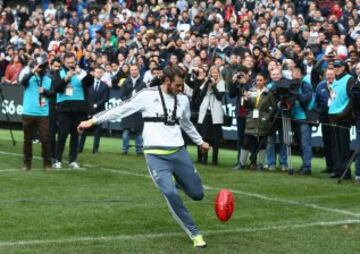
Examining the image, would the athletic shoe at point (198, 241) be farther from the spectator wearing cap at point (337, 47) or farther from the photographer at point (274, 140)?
the spectator wearing cap at point (337, 47)

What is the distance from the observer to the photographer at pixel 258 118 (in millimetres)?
17000

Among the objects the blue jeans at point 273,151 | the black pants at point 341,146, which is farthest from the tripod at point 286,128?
the black pants at point 341,146

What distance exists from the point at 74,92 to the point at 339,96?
495 cm

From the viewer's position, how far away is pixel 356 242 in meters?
9.96

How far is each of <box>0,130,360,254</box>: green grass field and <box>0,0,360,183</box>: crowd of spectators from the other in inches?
88.5

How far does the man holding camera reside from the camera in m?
16.5

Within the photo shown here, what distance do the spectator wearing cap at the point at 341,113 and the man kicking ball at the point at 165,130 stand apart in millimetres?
6368

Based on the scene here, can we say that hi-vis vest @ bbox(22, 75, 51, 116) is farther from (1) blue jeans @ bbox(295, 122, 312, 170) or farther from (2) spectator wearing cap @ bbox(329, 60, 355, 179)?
(2) spectator wearing cap @ bbox(329, 60, 355, 179)

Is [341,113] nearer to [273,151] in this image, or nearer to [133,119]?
[273,151]

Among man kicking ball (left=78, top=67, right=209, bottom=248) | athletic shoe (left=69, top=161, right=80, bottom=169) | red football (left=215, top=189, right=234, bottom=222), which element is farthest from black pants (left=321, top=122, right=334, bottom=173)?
man kicking ball (left=78, top=67, right=209, bottom=248)

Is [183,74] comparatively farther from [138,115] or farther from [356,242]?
[138,115]

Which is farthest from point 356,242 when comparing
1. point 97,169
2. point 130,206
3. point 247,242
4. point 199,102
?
point 199,102

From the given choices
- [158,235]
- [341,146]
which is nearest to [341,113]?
[341,146]

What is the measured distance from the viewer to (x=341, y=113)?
15.8 metres
